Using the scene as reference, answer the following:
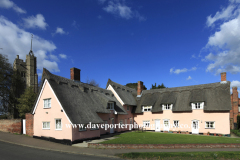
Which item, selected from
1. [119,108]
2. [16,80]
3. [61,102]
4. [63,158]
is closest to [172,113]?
[119,108]

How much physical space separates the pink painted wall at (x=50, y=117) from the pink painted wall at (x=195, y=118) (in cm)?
1803

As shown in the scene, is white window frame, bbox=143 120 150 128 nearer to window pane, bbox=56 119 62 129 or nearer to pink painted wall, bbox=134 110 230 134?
pink painted wall, bbox=134 110 230 134

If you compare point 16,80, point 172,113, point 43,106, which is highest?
point 16,80

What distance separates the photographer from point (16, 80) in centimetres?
3981

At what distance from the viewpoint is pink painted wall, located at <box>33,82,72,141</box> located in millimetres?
17953

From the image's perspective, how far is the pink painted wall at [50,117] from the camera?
707 inches

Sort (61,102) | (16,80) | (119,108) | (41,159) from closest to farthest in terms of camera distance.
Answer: (41,159), (61,102), (119,108), (16,80)

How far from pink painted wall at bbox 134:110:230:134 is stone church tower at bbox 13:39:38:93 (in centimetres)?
4646

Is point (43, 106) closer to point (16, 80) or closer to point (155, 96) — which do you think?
point (155, 96)

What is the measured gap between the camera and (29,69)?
64.6 m

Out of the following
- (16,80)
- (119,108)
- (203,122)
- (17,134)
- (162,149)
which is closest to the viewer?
(162,149)

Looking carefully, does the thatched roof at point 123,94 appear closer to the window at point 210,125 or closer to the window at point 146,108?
the window at point 146,108

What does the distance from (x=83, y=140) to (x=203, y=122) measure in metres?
19.0

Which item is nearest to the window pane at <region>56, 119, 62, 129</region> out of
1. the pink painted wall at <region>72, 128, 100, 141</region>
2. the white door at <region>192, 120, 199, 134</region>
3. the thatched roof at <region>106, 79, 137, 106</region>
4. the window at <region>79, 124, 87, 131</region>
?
the pink painted wall at <region>72, 128, 100, 141</region>
